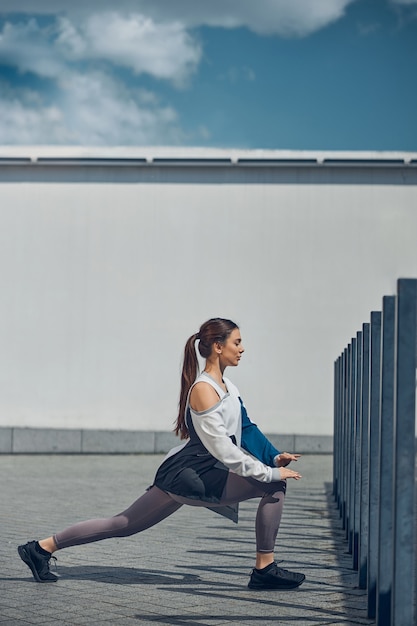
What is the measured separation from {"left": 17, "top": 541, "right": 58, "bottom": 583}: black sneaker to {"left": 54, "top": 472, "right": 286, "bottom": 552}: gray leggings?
13cm

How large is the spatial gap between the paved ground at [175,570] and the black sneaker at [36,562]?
94 mm

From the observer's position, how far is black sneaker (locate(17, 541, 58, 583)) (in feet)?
21.7

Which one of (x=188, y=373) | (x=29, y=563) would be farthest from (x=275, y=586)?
(x=29, y=563)

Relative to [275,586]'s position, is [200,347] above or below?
above

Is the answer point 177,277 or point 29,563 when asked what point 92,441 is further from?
point 29,563

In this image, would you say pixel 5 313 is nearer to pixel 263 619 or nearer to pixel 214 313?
pixel 214 313

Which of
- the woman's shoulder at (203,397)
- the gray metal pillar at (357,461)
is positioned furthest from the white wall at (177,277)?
the woman's shoulder at (203,397)

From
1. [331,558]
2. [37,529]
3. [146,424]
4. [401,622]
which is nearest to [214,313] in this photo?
[146,424]

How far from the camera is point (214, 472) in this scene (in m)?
6.48

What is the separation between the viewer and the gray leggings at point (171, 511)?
21.2 feet

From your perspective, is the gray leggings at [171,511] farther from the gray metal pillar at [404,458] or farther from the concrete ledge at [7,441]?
the concrete ledge at [7,441]

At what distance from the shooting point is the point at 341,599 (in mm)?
6211

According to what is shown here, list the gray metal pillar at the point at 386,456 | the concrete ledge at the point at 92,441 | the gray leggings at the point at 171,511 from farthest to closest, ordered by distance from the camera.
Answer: the concrete ledge at the point at 92,441 → the gray leggings at the point at 171,511 → the gray metal pillar at the point at 386,456

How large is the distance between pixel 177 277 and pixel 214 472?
13681 millimetres
